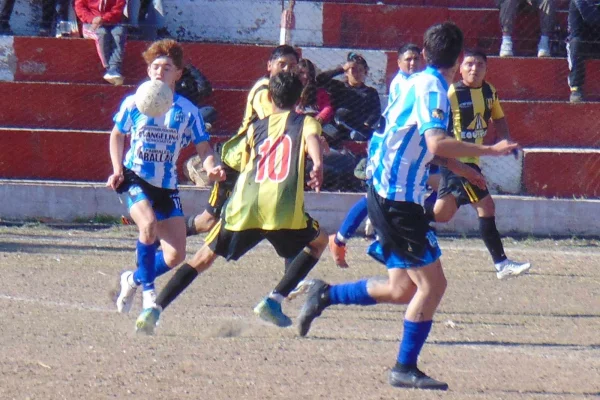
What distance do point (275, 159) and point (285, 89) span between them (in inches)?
16.9

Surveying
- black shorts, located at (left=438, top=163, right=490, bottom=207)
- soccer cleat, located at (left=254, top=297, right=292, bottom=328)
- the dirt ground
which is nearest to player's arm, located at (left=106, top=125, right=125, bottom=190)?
the dirt ground

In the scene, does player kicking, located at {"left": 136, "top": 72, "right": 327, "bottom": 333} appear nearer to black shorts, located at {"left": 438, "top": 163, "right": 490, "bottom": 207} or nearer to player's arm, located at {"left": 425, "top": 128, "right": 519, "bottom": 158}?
player's arm, located at {"left": 425, "top": 128, "right": 519, "bottom": 158}

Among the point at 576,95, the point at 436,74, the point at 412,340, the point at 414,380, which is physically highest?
the point at 436,74

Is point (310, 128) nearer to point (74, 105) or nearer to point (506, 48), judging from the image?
point (74, 105)

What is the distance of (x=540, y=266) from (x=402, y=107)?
485 centimetres

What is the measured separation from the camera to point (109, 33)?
12688mm

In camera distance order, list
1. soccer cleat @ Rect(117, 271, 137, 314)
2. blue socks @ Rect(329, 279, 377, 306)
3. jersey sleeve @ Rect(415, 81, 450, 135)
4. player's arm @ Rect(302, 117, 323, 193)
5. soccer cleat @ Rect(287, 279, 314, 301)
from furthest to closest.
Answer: soccer cleat @ Rect(287, 279, 314, 301) < soccer cleat @ Rect(117, 271, 137, 314) < player's arm @ Rect(302, 117, 323, 193) < blue socks @ Rect(329, 279, 377, 306) < jersey sleeve @ Rect(415, 81, 450, 135)

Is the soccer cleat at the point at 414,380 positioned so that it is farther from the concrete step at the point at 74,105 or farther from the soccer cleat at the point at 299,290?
the concrete step at the point at 74,105

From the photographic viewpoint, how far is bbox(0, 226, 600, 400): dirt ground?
510cm

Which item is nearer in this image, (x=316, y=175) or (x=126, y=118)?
(x=316, y=175)

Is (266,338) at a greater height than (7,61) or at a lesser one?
lesser

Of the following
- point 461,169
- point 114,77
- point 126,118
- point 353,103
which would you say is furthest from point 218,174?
point 114,77

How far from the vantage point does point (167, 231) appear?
6.76 m

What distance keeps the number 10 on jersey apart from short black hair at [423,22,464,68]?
132 cm
